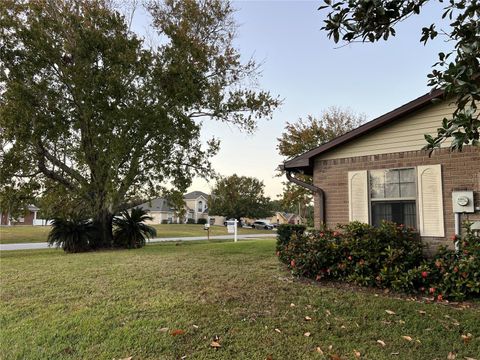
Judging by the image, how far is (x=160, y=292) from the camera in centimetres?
561

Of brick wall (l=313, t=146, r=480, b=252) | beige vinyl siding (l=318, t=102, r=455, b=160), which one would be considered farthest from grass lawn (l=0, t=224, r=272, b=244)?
beige vinyl siding (l=318, t=102, r=455, b=160)

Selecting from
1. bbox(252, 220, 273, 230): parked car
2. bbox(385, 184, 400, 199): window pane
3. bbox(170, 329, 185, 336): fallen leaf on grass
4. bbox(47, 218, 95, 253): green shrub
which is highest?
bbox(385, 184, 400, 199): window pane

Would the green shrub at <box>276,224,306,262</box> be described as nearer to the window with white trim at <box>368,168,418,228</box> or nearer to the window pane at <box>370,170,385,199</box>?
the window with white trim at <box>368,168,418,228</box>

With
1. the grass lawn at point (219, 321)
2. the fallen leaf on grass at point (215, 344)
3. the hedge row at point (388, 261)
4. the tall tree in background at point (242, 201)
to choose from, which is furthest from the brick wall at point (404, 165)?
the tall tree in background at point (242, 201)

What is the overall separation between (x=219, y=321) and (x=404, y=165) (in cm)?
507

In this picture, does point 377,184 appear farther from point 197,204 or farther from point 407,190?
point 197,204

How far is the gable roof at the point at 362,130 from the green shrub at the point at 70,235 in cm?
915

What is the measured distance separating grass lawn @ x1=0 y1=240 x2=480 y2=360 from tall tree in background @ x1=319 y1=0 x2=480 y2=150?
7.76ft

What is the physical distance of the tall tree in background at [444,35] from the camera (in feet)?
8.18

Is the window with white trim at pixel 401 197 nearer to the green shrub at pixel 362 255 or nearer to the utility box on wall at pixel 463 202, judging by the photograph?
the utility box on wall at pixel 463 202

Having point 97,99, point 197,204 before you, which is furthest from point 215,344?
point 197,204

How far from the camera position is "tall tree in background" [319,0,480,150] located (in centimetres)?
249

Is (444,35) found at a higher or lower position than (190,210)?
higher

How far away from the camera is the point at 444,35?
10.5ft
